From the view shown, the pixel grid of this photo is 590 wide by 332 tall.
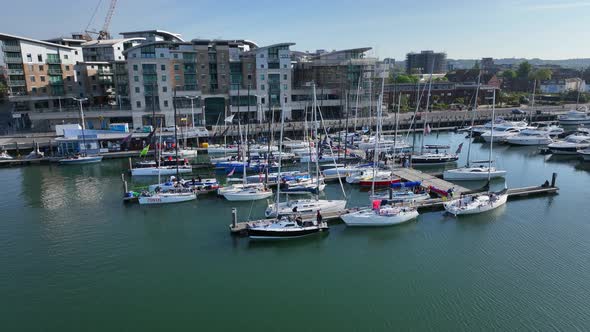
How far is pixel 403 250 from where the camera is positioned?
33.7 metres

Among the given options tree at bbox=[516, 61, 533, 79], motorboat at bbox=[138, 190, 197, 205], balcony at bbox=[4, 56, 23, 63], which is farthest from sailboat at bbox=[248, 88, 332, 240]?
tree at bbox=[516, 61, 533, 79]

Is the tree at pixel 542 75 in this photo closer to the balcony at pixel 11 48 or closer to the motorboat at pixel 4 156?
the balcony at pixel 11 48

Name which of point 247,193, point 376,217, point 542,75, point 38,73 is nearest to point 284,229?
point 376,217

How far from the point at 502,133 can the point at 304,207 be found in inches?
2399

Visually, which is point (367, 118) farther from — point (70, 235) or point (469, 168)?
point (70, 235)

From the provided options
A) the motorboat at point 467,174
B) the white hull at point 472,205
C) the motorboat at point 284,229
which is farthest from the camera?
the motorboat at point 467,174

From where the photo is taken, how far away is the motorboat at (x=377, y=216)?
37281mm

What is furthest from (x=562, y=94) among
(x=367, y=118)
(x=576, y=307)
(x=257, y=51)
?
(x=576, y=307)

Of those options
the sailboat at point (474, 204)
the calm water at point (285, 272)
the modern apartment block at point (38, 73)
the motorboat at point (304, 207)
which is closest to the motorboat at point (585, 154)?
the calm water at point (285, 272)

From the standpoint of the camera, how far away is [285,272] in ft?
100

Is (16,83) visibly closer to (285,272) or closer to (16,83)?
(16,83)

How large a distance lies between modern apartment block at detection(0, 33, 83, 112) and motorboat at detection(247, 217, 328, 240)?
71266mm

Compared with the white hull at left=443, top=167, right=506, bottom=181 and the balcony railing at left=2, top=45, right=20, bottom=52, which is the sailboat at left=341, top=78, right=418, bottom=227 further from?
the balcony railing at left=2, top=45, right=20, bottom=52

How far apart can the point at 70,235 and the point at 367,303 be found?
89.4 ft
